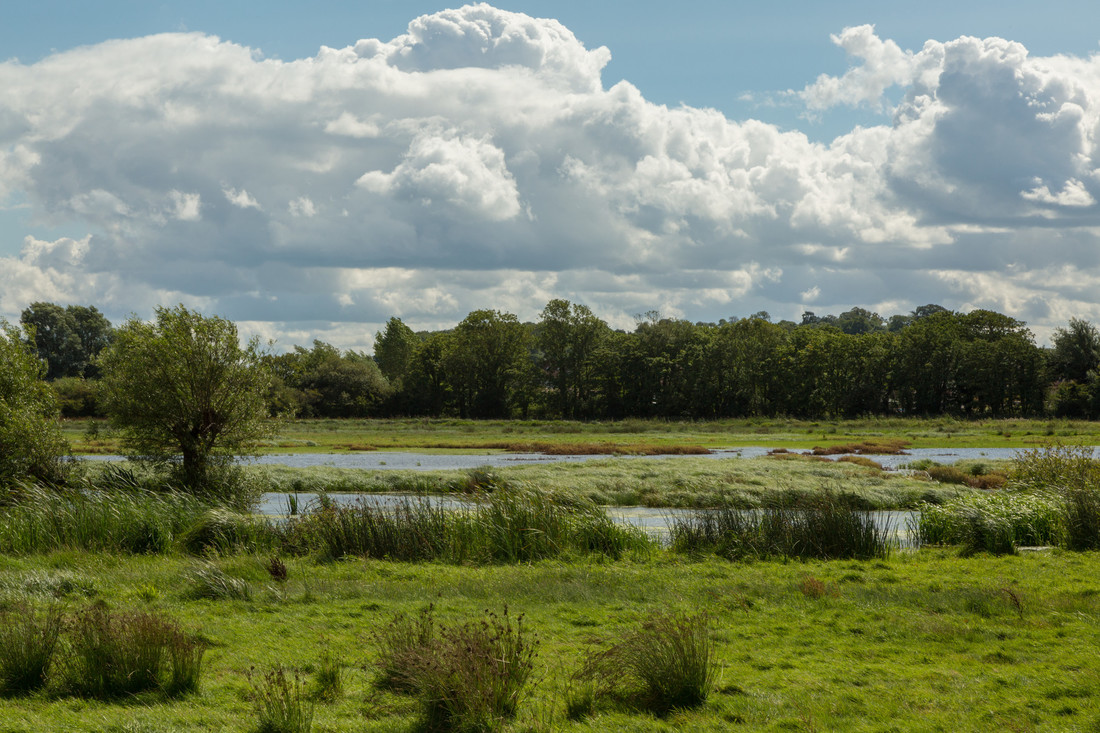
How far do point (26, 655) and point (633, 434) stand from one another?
83814 mm

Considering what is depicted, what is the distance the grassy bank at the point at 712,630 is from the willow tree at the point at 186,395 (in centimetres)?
1203

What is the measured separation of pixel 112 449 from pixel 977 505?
5749 cm

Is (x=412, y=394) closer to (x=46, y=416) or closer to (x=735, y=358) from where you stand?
(x=735, y=358)

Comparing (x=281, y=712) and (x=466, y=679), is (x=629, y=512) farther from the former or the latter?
(x=281, y=712)

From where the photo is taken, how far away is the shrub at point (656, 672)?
9.16 metres

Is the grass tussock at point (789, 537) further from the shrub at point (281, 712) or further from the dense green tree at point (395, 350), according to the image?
the dense green tree at point (395, 350)

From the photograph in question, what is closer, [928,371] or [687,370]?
[928,371]

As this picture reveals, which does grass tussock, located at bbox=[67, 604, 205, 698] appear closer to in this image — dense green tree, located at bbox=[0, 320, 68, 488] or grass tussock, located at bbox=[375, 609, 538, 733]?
grass tussock, located at bbox=[375, 609, 538, 733]

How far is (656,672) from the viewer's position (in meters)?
9.17

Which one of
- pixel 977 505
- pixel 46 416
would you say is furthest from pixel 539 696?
pixel 46 416

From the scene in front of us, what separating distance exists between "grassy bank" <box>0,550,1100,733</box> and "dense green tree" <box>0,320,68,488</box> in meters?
9.16

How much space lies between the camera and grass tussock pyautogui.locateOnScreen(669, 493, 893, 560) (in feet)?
66.1

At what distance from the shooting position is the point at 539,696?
9375 millimetres

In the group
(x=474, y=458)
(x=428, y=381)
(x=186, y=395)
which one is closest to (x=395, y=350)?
(x=428, y=381)
